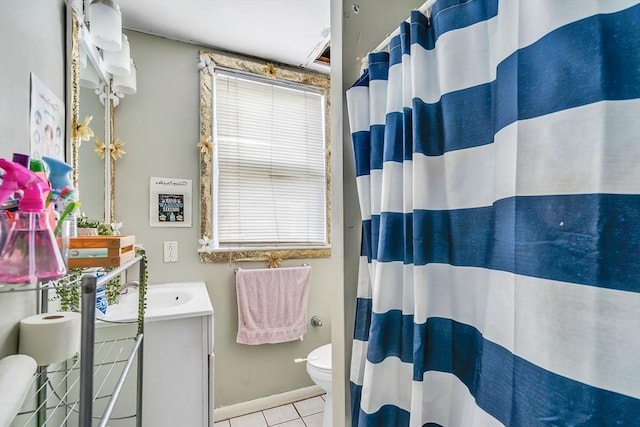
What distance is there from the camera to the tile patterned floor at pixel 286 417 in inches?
77.6

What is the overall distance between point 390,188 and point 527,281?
0.41 m

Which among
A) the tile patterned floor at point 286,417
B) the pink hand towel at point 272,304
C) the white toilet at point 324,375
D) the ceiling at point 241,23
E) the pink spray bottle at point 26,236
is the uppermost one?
the ceiling at point 241,23

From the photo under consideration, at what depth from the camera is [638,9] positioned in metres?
0.38

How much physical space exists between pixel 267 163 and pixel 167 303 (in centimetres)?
116

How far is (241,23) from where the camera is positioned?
1843 millimetres

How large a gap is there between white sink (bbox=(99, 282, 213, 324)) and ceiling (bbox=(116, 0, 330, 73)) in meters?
1.64

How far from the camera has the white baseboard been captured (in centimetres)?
200

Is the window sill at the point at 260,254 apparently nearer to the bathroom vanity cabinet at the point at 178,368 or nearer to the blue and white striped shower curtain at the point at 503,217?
the bathroom vanity cabinet at the point at 178,368

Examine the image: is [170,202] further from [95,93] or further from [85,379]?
[85,379]

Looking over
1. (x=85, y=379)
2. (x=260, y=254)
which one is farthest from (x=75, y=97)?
(x=260, y=254)

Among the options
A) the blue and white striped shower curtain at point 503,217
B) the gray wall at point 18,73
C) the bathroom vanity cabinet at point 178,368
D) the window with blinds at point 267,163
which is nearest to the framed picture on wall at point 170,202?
the window with blinds at point 267,163

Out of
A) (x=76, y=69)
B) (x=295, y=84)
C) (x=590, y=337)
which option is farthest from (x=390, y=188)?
(x=295, y=84)

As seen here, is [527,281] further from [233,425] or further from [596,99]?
[233,425]

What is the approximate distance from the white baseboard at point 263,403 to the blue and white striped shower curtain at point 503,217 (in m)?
1.51
